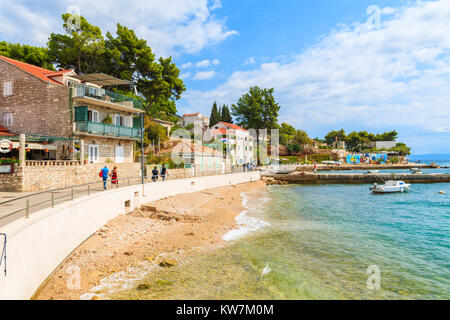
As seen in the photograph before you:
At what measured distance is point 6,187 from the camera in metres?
16.4

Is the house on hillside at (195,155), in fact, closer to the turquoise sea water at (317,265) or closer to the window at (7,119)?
the window at (7,119)

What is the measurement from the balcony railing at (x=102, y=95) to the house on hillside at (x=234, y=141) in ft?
115

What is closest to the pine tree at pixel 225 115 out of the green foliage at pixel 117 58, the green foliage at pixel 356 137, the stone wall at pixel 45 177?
the green foliage at pixel 117 58

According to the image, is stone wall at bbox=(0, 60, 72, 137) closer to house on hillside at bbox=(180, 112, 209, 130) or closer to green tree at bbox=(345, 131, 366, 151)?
house on hillside at bbox=(180, 112, 209, 130)

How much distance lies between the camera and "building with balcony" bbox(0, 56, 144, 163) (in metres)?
22.2

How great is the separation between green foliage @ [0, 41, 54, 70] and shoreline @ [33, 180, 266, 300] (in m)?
29.3

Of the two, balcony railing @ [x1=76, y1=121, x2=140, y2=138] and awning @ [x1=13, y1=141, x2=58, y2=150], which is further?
balcony railing @ [x1=76, y1=121, x2=140, y2=138]

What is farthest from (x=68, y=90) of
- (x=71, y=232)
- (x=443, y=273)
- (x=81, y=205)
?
(x=443, y=273)

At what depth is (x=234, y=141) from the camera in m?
67.7

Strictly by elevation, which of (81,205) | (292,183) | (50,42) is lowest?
(292,183)

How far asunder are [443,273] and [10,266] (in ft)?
48.9

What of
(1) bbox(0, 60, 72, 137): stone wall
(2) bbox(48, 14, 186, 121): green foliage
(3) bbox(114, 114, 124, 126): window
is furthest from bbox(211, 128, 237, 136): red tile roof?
(1) bbox(0, 60, 72, 137): stone wall

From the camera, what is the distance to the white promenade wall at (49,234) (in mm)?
6098
